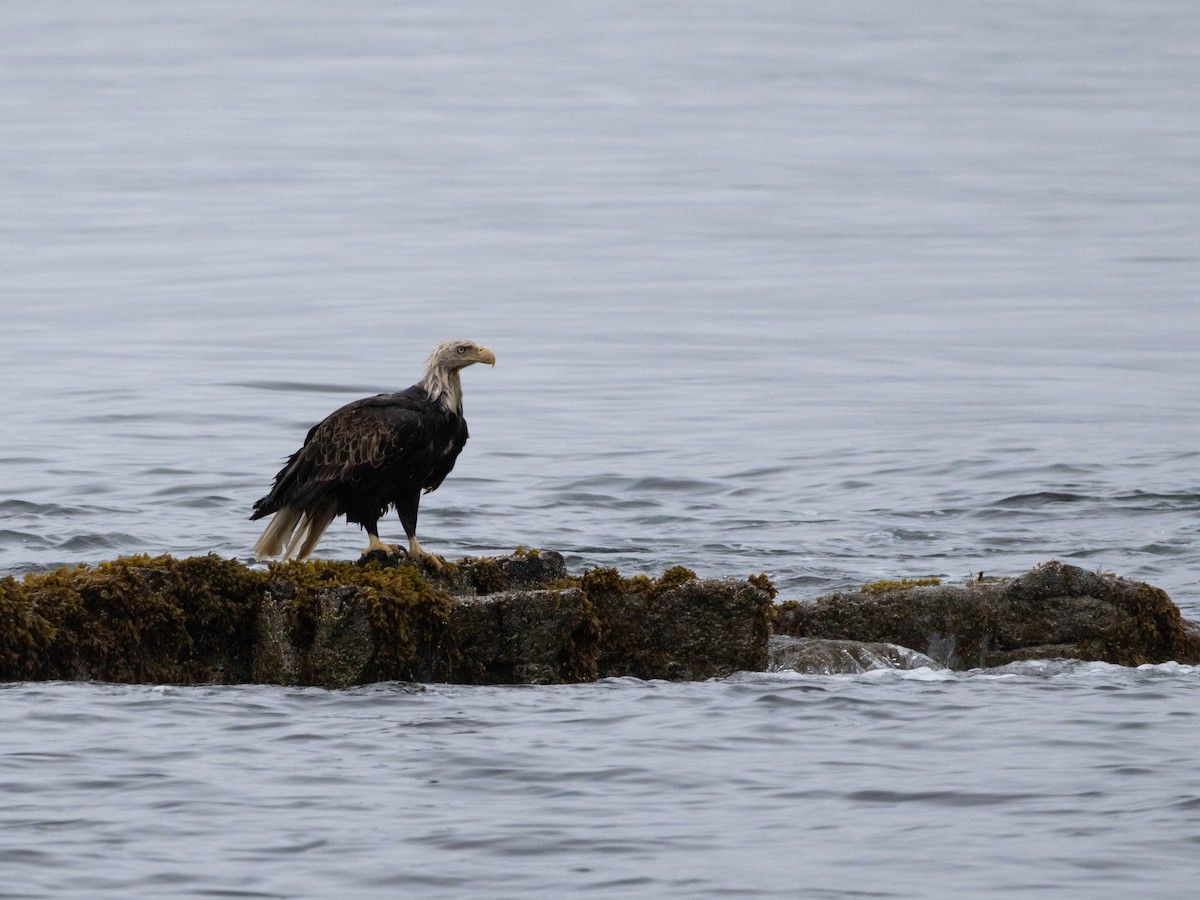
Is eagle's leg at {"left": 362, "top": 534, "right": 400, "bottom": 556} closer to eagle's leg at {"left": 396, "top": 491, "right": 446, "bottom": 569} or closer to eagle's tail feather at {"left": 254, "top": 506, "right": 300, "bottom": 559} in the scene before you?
eagle's leg at {"left": 396, "top": 491, "right": 446, "bottom": 569}

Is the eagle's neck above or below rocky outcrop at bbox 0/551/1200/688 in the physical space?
above

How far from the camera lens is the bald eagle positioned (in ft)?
40.1

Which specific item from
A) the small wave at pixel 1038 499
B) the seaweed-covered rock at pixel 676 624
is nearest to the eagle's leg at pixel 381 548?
the seaweed-covered rock at pixel 676 624

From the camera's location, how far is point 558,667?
11250 millimetres


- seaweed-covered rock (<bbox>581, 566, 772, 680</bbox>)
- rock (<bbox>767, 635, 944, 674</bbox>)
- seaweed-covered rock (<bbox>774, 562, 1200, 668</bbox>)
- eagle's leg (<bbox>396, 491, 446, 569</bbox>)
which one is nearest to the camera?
seaweed-covered rock (<bbox>581, 566, 772, 680</bbox>)

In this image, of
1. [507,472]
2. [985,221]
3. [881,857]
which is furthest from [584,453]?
[985,221]

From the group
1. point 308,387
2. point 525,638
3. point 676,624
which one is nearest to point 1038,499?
point 676,624

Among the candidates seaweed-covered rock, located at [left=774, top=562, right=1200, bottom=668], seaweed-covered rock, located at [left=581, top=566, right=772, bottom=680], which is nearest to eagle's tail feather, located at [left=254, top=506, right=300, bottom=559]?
seaweed-covered rock, located at [left=581, top=566, right=772, bottom=680]

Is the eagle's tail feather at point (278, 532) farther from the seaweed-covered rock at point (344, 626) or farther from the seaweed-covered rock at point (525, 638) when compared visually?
the seaweed-covered rock at point (525, 638)

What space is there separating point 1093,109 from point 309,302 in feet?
317

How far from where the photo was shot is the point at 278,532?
12.6m

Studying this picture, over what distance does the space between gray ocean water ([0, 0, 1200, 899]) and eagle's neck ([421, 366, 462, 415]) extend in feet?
6.67

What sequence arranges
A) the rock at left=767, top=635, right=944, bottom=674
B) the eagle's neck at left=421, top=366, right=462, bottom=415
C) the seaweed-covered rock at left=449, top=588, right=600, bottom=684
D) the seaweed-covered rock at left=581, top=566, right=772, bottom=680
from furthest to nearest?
the eagle's neck at left=421, top=366, right=462, bottom=415 → the rock at left=767, top=635, right=944, bottom=674 → the seaweed-covered rock at left=581, top=566, right=772, bottom=680 → the seaweed-covered rock at left=449, top=588, right=600, bottom=684

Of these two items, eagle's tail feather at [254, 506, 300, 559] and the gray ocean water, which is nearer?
the gray ocean water
